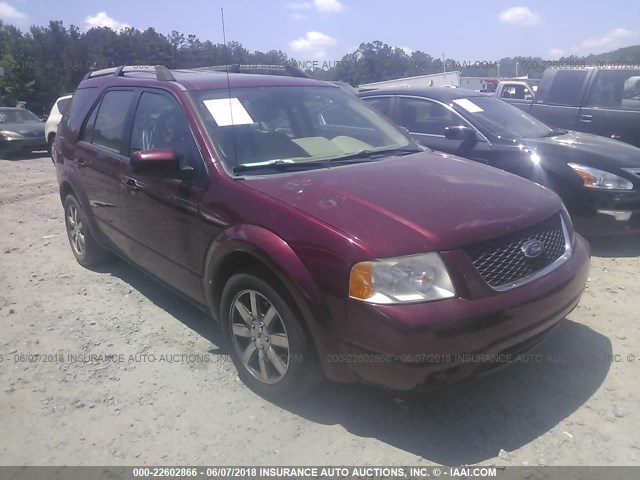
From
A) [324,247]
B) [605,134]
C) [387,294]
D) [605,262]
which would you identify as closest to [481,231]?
[387,294]

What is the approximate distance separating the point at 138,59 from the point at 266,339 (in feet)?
71.6

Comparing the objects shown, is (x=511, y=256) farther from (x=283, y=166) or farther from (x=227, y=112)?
(x=227, y=112)

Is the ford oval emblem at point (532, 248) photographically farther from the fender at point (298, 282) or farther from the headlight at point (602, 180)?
the headlight at point (602, 180)

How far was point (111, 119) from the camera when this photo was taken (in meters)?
4.59

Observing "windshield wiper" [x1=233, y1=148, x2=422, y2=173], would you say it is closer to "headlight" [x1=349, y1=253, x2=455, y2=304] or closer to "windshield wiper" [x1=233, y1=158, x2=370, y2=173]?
"windshield wiper" [x1=233, y1=158, x2=370, y2=173]

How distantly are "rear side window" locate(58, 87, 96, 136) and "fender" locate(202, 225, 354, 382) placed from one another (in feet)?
9.36

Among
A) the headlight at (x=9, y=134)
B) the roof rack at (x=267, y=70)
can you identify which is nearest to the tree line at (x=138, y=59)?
the roof rack at (x=267, y=70)

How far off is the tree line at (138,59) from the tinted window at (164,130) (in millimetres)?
744

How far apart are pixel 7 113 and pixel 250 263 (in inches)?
598

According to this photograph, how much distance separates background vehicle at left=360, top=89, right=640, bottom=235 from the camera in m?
5.26

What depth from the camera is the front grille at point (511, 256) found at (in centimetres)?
268

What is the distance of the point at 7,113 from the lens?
1536cm

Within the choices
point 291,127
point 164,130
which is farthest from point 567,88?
point 164,130

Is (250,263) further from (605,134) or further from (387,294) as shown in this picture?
(605,134)
